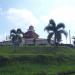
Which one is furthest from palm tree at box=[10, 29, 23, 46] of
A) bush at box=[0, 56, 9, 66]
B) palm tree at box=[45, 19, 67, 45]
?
bush at box=[0, 56, 9, 66]

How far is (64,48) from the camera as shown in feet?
266

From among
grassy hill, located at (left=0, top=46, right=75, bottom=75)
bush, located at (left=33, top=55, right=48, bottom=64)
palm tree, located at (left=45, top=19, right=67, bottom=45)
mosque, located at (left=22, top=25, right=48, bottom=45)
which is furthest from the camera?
mosque, located at (left=22, top=25, right=48, bottom=45)

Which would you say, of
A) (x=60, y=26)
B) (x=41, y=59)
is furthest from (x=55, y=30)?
(x=41, y=59)

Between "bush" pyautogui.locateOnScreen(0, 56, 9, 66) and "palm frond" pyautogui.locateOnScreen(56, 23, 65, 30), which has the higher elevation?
"palm frond" pyautogui.locateOnScreen(56, 23, 65, 30)

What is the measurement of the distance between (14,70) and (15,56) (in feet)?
27.8

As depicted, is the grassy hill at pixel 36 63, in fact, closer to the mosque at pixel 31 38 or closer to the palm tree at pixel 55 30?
the palm tree at pixel 55 30

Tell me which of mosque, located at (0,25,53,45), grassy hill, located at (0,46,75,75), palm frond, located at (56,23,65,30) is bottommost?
grassy hill, located at (0,46,75,75)

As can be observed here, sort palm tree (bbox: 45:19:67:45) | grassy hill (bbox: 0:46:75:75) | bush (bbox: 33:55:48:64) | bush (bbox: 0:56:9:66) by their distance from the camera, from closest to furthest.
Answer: grassy hill (bbox: 0:46:75:75), bush (bbox: 0:56:9:66), bush (bbox: 33:55:48:64), palm tree (bbox: 45:19:67:45)

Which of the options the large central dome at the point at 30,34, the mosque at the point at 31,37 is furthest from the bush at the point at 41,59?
the large central dome at the point at 30,34

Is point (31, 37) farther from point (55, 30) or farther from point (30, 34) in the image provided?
point (55, 30)

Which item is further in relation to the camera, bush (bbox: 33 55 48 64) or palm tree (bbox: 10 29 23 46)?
palm tree (bbox: 10 29 23 46)

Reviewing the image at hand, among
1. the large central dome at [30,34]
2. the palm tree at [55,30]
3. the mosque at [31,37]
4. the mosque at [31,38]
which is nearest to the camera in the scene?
the palm tree at [55,30]

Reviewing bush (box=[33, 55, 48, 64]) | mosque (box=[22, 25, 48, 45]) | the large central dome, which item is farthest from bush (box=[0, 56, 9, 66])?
the large central dome

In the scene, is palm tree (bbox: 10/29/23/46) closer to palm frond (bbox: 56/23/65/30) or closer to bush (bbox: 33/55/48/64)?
palm frond (bbox: 56/23/65/30)
